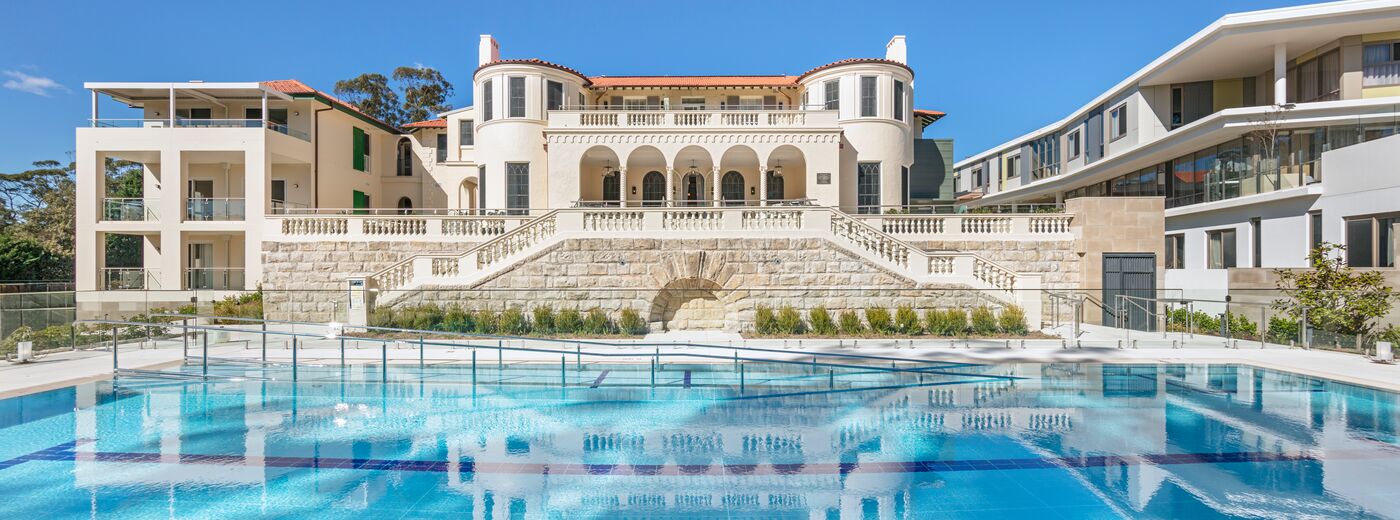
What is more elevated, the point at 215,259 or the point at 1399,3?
the point at 1399,3

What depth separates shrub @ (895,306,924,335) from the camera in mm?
16516

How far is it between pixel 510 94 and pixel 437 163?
7677 mm

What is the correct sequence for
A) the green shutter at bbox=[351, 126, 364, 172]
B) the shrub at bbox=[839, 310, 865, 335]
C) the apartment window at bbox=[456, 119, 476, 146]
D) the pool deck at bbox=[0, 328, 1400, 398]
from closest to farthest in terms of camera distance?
the pool deck at bbox=[0, 328, 1400, 398], the shrub at bbox=[839, 310, 865, 335], the green shutter at bbox=[351, 126, 364, 172], the apartment window at bbox=[456, 119, 476, 146]

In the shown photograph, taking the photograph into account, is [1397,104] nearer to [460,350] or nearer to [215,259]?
[460,350]

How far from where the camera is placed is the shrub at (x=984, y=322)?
16.4 meters

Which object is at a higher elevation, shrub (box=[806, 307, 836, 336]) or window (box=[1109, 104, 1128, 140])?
window (box=[1109, 104, 1128, 140])

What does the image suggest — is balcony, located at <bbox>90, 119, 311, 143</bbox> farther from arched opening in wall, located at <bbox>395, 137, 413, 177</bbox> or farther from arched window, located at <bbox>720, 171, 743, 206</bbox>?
arched window, located at <bbox>720, 171, 743, 206</bbox>

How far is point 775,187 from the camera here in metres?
27.4

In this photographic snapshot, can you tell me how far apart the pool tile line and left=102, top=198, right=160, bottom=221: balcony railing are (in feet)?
71.8

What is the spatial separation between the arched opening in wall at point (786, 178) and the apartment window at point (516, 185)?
9338 mm

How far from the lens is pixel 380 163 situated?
1265 inches

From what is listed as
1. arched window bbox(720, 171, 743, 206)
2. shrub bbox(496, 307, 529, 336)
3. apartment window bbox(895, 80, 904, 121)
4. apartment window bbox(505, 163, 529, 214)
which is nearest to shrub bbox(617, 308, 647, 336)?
shrub bbox(496, 307, 529, 336)

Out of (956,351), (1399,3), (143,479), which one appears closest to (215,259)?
(143,479)

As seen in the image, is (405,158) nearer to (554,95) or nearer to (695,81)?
(554,95)
